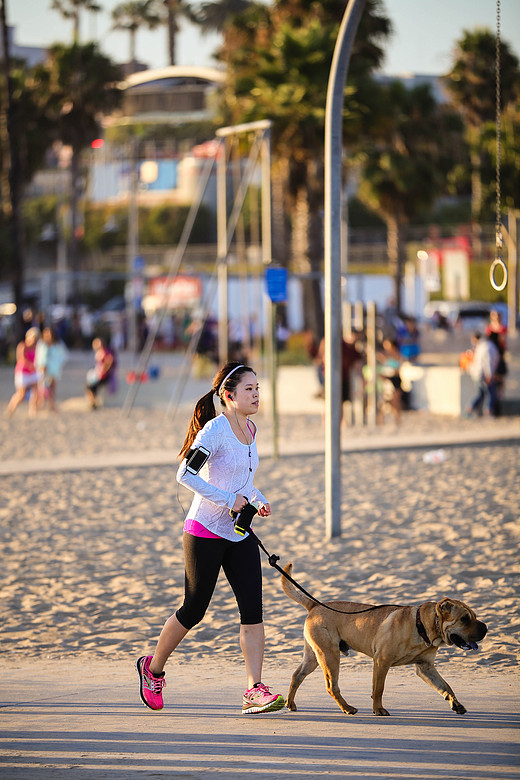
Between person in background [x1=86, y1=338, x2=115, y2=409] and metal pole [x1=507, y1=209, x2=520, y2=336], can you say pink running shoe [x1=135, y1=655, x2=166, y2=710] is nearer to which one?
person in background [x1=86, y1=338, x2=115, y2=409]

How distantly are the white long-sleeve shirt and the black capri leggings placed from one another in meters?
0.08

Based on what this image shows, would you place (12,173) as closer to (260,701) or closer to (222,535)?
(222,535)

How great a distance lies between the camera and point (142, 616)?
753 centimetres

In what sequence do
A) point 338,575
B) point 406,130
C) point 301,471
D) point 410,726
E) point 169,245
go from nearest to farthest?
point 410,726
point 338,575
point 301,471
point 406,130
point 169,245

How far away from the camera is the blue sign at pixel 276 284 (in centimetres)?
1484

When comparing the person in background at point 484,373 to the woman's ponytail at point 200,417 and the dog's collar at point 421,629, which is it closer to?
the woman's ponytail at point 200,417

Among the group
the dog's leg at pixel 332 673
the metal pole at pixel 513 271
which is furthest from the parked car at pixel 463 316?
the dog's leg at pixel 332 673

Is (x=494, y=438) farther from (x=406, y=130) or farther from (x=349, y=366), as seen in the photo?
(x=406, y=130)

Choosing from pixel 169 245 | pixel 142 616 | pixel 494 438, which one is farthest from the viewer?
pixel 169 245

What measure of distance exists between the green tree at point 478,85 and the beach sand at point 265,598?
30.1 metres

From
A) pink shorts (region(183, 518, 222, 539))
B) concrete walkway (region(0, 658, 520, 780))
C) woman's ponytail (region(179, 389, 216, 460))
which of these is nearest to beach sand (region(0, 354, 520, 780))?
concrete walkway (region(0, 658, 520, 780))

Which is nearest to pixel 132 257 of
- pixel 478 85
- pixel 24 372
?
pixel 478 85

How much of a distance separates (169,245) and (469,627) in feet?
241

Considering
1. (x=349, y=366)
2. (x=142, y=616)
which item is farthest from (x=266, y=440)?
(x=142, y=616)
